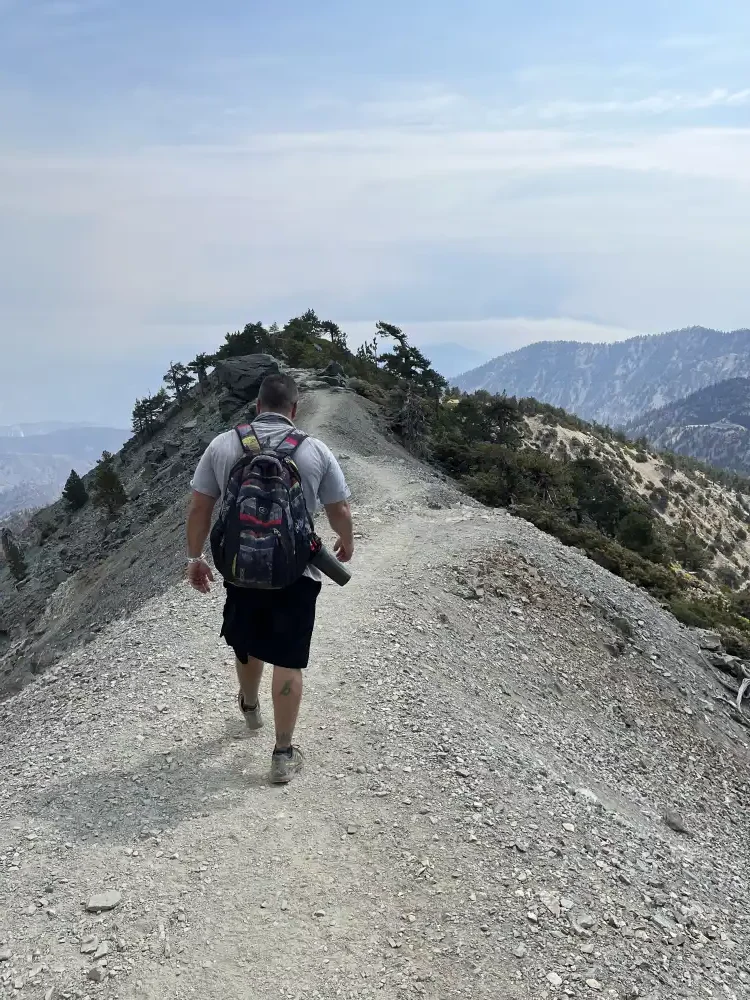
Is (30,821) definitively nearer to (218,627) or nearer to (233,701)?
(233,701)

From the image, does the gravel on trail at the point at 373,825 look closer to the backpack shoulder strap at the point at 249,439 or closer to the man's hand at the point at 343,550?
the man's hand at the point at 343,550

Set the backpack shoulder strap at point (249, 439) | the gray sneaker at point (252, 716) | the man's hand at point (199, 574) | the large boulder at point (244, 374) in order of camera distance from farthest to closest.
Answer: the large boulder at point (244, 374), the gray sneaker at point (252, 716), the man's hand at point (199, 574), the backpack shoulder strap at point (249, 439)

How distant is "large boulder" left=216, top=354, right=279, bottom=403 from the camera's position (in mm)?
36125

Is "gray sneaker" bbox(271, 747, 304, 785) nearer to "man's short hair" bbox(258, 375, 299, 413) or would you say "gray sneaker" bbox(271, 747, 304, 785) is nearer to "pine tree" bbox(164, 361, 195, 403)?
"man's short hair" bbox(258, 375, 299, 413)

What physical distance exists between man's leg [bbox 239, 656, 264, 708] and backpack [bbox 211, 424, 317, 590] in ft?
4.59

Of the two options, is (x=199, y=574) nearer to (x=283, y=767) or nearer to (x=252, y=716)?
(x=252, y=716)

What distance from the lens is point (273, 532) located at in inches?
196

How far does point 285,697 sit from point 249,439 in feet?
7.07

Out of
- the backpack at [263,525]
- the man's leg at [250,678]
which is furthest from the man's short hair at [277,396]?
the man's leg at [250,678]

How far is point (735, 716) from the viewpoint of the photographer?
39.4 ft

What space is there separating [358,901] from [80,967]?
69.6 inches

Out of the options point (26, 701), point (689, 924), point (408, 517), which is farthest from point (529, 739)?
point (408, 517)

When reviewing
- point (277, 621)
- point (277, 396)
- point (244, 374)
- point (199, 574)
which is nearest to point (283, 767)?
point (277, 621)

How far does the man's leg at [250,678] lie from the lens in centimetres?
625
